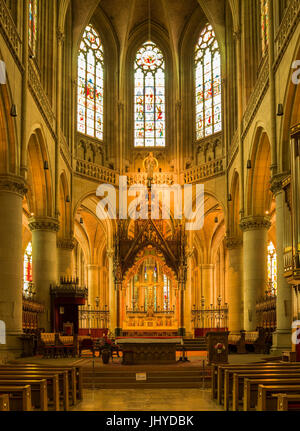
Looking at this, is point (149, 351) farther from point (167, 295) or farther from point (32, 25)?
point (32, 25)

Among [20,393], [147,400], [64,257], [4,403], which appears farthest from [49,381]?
[64,257]

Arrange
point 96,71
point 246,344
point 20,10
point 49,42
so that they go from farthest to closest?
point 96,71 → point 49,42 → point 246,344 → point 20,10

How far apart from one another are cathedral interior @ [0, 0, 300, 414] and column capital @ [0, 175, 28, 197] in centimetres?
4

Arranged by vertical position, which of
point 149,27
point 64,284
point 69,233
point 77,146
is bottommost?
point 64,284

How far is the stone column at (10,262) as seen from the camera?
1923 centimetres

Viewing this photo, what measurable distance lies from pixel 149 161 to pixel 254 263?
9.74 metres

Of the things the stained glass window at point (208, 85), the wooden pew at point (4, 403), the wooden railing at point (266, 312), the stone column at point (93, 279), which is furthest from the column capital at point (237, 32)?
the wooden pew at point (4, 403)

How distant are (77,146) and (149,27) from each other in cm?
917

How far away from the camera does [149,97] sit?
39.2m

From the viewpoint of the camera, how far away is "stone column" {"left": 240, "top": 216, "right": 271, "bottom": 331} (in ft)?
86.7

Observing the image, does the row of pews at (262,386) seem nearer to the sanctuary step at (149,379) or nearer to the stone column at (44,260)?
the sanctuary step at (149,379)

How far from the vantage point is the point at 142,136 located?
1524 inches
